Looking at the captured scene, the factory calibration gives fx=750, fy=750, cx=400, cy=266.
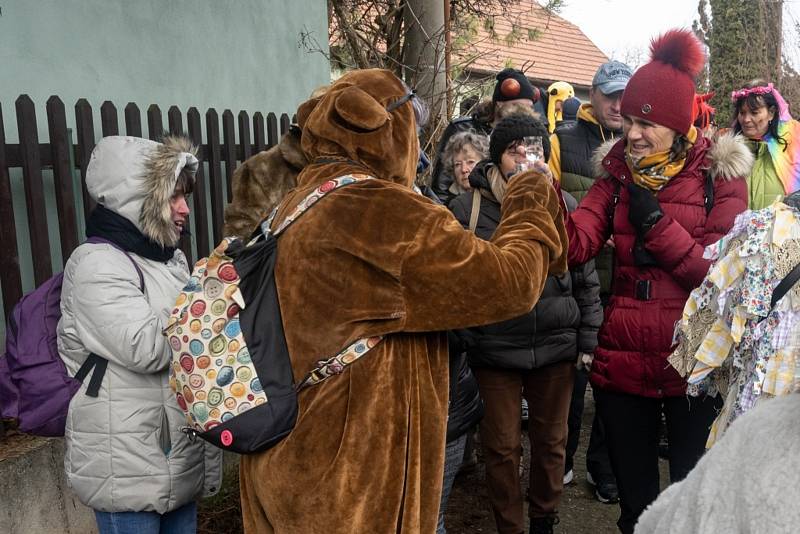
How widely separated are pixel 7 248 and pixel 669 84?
2.96m

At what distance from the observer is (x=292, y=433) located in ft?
6.84

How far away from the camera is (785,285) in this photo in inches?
87.1

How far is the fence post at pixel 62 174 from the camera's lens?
362 cm

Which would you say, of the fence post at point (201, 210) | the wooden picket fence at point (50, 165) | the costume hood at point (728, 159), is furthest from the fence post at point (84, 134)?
the costume hood at point (728, 159)

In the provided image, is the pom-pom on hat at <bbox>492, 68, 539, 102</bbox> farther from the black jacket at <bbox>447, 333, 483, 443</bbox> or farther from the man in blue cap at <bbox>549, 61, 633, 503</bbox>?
the black jacket at <bbox>447, 333, 483, 443</bbox>

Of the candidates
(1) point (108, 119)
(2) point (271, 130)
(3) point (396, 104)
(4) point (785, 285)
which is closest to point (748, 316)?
(4) point (785, 285)

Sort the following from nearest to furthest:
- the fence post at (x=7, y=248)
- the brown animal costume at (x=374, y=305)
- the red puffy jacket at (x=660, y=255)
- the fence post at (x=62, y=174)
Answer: the brown animal costume at (x=374, y=305), the red puffy jacket at (x=660, y=255), the fence post at (x=7, y=248), the fence post at (x=62, y=174)

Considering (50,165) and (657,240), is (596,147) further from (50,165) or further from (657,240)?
(50,165)

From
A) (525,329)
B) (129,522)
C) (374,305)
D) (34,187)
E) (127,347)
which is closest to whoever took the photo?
(374,305)

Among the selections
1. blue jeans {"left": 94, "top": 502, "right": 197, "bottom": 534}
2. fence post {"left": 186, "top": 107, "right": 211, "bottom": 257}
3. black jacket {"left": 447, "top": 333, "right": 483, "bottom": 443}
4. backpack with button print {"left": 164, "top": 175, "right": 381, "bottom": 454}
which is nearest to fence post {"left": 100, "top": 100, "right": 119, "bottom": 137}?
fence post {"left": 186, "top": 107, "right": 211, "bottom": 257}

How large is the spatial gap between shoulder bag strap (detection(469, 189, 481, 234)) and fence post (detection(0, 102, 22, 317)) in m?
2.10

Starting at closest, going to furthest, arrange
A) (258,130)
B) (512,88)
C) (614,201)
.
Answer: (614,201), (512,88), (258,130)

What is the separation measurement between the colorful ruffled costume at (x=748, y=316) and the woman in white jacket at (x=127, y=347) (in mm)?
1800

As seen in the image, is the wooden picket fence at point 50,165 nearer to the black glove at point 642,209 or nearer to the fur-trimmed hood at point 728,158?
the black glove at point 642,209
